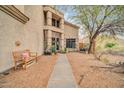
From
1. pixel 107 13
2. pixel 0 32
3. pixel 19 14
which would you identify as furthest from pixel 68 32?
pixel 0 32

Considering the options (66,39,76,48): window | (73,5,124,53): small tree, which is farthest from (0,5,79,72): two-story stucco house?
(73,5,124,53): small tree

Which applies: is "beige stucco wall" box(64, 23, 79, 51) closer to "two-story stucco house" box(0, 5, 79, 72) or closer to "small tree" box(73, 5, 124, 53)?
"two-story stucco house" box(0, 5, 79, 72)

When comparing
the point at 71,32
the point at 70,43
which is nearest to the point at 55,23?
the point at 71,32

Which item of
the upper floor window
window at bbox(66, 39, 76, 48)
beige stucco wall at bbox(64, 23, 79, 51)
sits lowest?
window at bbox(66, 39, 76, 48)

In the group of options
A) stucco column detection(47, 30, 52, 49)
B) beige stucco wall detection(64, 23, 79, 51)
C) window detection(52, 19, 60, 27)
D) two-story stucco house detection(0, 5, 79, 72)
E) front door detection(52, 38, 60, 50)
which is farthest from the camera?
beige stucco wall detection(64, 23, 79, 51)

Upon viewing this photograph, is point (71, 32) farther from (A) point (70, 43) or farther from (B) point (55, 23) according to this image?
(B) point (55, 23)

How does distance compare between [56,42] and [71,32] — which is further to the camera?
[71,32]

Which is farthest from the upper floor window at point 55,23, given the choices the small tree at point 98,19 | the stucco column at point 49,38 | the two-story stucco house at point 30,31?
the small tree at point 98,19

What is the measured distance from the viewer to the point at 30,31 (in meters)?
14.3

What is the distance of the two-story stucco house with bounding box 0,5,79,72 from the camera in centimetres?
827

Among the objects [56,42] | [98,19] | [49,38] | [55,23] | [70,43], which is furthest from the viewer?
[70,43]

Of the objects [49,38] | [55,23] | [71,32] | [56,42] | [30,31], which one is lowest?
[56,42]

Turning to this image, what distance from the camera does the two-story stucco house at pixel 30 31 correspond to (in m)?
8.27

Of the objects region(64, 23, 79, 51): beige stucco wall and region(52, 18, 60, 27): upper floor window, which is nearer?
region(52, 18, 60, 27): upper floor window
